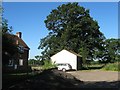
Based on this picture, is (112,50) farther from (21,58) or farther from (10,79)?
(10,79)

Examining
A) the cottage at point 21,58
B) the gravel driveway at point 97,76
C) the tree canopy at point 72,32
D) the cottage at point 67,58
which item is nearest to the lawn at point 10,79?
the gravel driveway at point 97,76

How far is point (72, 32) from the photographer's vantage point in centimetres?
8012

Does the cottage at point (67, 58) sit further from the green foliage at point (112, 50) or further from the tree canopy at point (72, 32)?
the green foliage at point (112, 50)

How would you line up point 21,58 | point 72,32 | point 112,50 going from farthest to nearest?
point 112,50 < point 72,32 < point 21,58

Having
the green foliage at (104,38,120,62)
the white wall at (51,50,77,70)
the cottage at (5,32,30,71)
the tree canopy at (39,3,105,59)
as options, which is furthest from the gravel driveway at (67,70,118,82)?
the green foliage at (104,38,120,62)

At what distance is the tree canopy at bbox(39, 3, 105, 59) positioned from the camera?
79875mm

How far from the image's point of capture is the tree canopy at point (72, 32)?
79875mm

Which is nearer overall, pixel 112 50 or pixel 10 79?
pixel 10 79

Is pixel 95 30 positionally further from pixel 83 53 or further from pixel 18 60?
pixel 18 60

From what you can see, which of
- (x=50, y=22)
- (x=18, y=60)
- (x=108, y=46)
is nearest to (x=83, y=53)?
(x=50, y=22)

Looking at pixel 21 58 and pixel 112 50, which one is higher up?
pixel 112 50

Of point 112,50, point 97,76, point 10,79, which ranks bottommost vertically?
point 97,76

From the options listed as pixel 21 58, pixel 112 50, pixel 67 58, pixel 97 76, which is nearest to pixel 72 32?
pixel 67 58

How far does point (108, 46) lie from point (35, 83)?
93.9 metres
